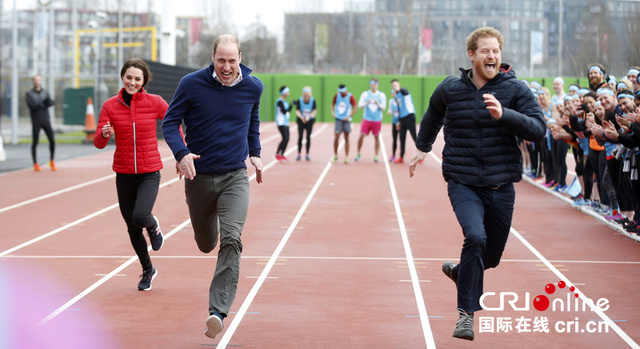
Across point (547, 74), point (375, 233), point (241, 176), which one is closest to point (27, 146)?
point (375, 233)

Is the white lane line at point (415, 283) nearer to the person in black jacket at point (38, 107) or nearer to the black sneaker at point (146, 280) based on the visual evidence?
the black sneaker at point (146, 280)

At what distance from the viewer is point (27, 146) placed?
95.5ft

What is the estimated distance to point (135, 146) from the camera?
26.8 feet

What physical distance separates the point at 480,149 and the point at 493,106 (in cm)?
51

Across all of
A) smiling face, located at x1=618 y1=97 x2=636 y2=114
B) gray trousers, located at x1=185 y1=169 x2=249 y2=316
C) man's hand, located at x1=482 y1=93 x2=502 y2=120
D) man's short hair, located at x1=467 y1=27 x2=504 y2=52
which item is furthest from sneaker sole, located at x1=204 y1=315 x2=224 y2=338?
smiling face, located at x1=618 y1=97 x2=636 y2=114

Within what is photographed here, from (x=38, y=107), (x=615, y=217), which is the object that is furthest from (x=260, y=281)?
(x=38, y=107)

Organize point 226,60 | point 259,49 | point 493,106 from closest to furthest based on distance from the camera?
point 493,106 < point 226,60 < point 259,49

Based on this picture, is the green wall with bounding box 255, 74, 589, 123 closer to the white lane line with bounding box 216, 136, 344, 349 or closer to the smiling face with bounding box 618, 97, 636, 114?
the white lane line with bounding box 216, 136, 344, 349

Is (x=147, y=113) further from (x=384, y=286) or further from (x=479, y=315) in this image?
(x=479, y=315)

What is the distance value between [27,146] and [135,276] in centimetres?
2145

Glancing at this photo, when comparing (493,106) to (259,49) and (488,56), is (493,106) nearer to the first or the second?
(488,56)

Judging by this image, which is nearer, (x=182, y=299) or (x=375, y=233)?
(x=182, y=299)

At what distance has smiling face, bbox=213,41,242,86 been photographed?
6434mm

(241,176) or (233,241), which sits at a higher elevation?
(241,176)
